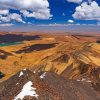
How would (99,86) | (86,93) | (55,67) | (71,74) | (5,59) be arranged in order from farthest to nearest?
(5,59)
(55,67)
(71,74)
(99,86)
(86,93)

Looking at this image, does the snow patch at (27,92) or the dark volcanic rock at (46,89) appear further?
the dark volcanic rock at (46,89)

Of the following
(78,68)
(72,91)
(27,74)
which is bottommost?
(78,68)

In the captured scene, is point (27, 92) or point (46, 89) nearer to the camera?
point (27, 92)

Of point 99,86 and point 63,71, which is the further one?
point 63,71

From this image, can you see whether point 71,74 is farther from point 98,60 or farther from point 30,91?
point 30,91

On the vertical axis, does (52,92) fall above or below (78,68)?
above

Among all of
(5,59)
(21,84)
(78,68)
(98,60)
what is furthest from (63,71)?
(5,59)

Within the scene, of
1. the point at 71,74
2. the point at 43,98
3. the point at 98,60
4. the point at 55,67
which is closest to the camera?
the point at 43,98

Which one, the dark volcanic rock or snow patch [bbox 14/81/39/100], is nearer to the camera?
snow patch [bbox 14/81/39/100]
